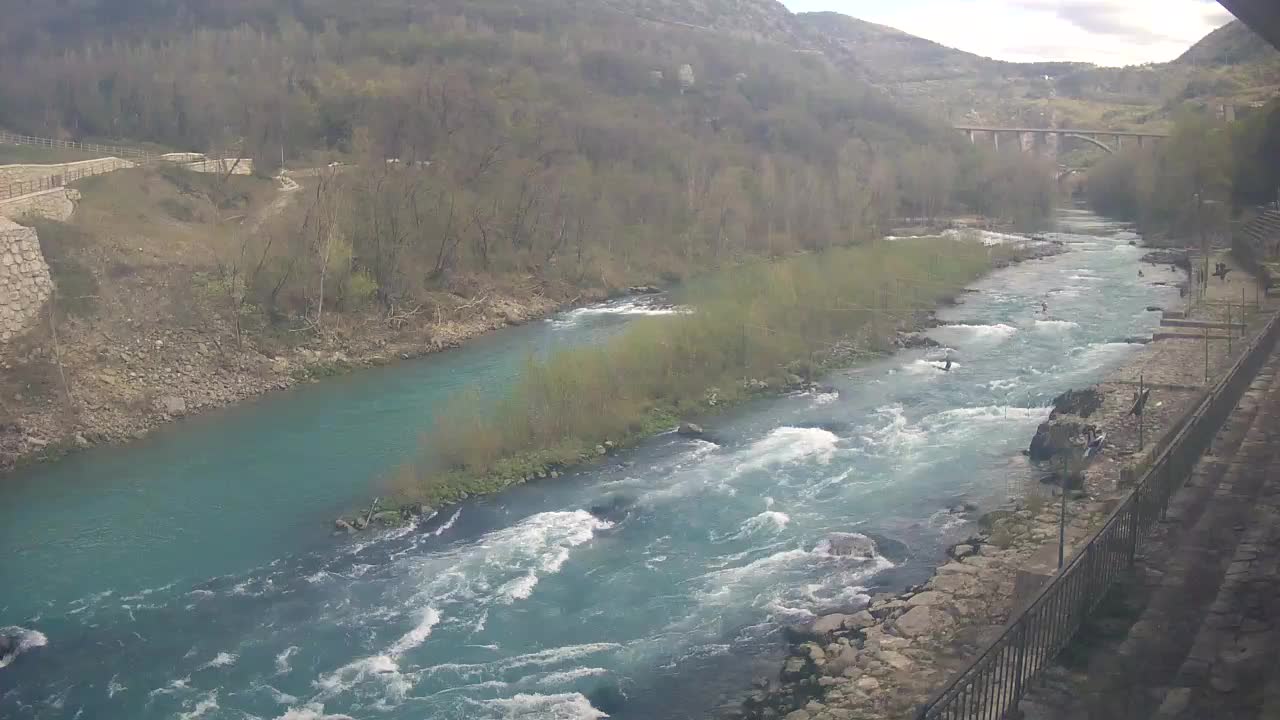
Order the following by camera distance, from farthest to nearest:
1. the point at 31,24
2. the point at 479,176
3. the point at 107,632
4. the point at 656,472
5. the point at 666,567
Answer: the point at 31,24 < the point at 479,176 < the point at 656,472 < the point at 666,567 < the point at 107,632

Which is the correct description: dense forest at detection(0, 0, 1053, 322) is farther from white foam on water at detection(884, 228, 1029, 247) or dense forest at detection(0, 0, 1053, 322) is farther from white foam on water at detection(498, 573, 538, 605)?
white foam on water at detection(498, 573, 538, 605)

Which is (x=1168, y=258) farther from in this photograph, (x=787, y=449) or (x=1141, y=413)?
(x=787, y=449)

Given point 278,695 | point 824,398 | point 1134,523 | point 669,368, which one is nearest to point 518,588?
point 278,695

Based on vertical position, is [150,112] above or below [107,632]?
above

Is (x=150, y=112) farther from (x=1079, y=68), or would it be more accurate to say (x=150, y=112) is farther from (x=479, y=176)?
(x=1079, y=68)

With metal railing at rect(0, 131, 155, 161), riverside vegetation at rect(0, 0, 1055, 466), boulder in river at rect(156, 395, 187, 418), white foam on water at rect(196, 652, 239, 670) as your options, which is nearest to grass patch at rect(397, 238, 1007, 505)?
white foam on water at rect(196, 652, 239, 670)

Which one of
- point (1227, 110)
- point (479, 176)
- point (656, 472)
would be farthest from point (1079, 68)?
point (656, 472)

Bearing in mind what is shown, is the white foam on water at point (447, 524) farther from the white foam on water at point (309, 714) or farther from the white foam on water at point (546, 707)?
the white foam on water at point (546, 707)
